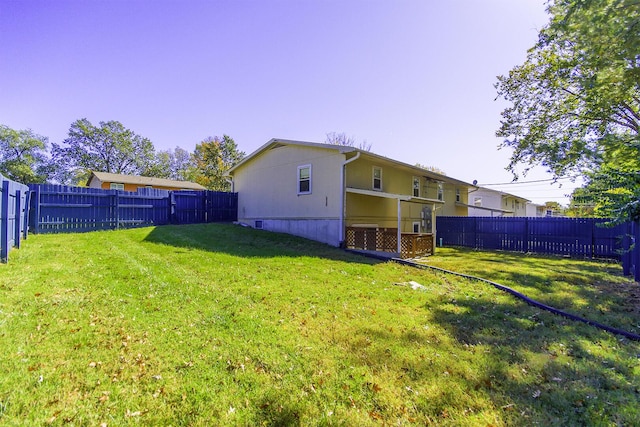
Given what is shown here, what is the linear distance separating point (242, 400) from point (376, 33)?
11.4 m

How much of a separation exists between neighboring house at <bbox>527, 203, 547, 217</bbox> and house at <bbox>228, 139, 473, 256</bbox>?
30.4m

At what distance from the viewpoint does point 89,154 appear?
38344 mm

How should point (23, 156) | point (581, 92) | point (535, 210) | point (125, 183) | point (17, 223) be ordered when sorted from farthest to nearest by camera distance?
1. point (535, 210)
2. point (23, 156)
3. point (125, 183)
4. point (581, 92)
5. point (17, 223)

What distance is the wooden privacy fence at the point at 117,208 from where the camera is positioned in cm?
1258

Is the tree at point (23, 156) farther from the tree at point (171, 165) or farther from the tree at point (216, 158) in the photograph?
the tree at point (216, 158)

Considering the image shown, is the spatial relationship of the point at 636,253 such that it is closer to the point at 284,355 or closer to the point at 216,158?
the point at 284,355

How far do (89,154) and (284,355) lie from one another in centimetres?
4602

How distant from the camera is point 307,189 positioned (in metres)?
14.0

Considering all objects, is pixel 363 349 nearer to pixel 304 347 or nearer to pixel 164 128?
pixel 304 347

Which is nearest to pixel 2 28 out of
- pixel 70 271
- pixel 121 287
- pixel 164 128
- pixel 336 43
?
pixel 70 271

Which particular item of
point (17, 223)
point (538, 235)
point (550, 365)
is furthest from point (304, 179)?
point (538, 235)

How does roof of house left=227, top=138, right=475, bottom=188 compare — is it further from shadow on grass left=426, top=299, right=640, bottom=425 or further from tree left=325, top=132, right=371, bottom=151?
tree left=325, top=132, right=371, bottom=151

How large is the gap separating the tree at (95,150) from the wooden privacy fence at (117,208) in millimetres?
28892

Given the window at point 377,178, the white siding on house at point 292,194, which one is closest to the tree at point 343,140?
the white siding on house at point 292,194
